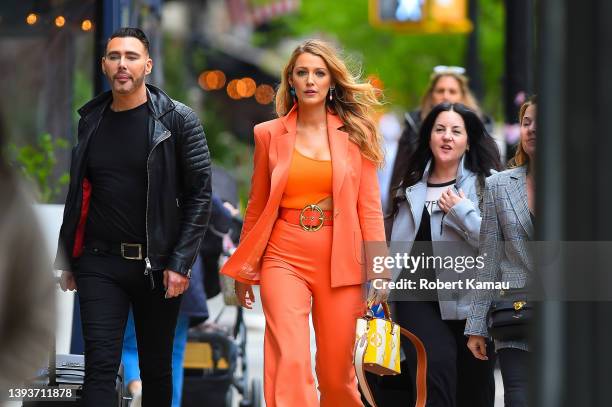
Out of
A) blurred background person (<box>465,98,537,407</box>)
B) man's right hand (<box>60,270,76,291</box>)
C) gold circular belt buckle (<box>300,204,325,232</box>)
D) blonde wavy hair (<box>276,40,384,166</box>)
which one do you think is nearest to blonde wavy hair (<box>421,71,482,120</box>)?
blonde wavy hair (<box>276,40,384,166</box>)

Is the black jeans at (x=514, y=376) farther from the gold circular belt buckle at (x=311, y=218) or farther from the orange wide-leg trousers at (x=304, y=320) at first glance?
the gold circular belt buckle at (x=311, y=218)

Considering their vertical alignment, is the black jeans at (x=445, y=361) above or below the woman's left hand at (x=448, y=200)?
below

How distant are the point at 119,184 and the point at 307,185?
0.90m

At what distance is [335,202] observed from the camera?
21.0ft

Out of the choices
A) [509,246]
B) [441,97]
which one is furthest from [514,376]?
[441,97]

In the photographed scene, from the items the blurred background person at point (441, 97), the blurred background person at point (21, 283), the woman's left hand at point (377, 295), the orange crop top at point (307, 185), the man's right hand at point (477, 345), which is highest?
the blurred background person at point (441, 97)

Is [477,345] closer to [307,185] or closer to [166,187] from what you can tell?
[307,185]

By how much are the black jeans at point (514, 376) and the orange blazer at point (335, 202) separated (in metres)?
0.85

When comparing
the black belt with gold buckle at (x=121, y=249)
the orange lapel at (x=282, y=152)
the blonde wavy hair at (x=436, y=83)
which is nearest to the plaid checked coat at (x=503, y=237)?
the orange lapel at (x=282, y=152)

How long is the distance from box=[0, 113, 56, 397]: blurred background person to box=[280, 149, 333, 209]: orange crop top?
3.66 m

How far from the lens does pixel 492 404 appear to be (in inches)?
276

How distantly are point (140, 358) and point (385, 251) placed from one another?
1.30 metres

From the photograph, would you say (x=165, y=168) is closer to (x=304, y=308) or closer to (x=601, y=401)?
(x=304, y=308)

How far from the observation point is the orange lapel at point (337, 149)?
252 inches
